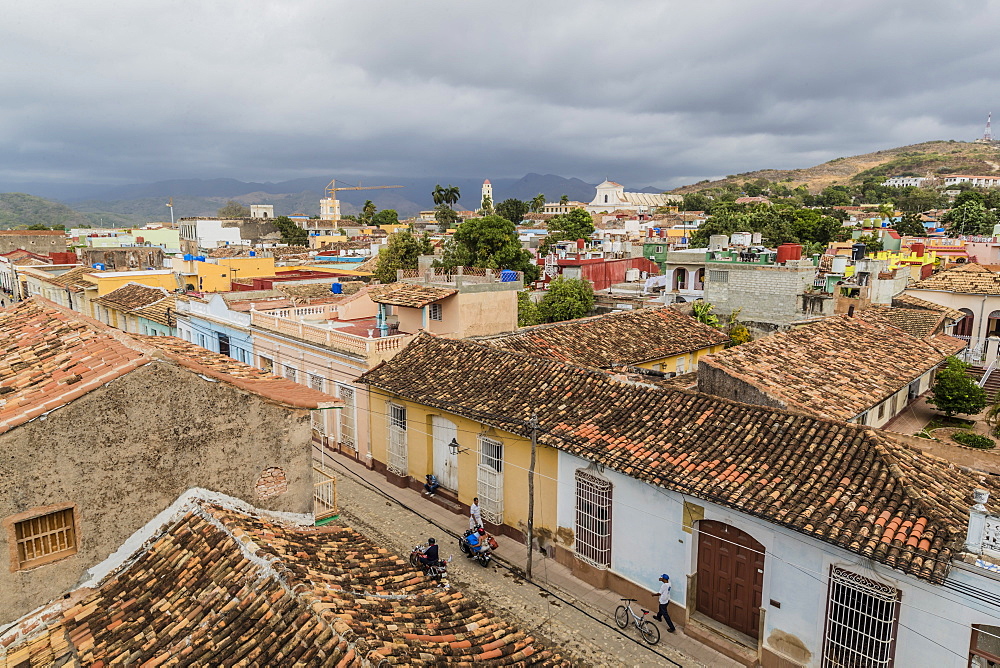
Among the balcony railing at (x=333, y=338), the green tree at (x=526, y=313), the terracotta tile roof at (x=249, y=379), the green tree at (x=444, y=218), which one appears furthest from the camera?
the green tree at (x=444, y=218)

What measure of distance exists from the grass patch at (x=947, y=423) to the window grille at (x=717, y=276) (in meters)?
10.2

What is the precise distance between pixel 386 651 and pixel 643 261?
42.7 meters

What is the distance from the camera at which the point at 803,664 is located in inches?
395

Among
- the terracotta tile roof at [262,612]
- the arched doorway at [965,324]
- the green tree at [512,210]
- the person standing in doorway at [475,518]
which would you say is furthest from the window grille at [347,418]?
the green tree at [512,210]

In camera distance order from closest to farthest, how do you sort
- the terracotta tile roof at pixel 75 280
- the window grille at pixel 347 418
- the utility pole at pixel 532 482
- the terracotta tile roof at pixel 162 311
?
the utility pole at pixel 532 482
the window grille at pixel 347 418
the terracotta tile roof at pixel 162 311
the terracotta tile roof at pixel 75 280

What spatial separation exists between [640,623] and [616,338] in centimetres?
1258

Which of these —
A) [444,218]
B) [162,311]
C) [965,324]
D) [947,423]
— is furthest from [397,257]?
[444,218]

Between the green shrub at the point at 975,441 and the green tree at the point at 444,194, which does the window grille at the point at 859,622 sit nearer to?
the green shrub at the point at 975,441

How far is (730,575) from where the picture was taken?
11.2m

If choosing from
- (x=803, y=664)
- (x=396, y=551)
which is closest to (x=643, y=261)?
(x=396, y=551)

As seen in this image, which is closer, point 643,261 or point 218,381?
point 218,381

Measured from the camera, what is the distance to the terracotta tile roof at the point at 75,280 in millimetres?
34938

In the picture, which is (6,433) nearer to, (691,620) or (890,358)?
(691,620)

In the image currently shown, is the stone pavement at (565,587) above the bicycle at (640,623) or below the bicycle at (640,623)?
below
